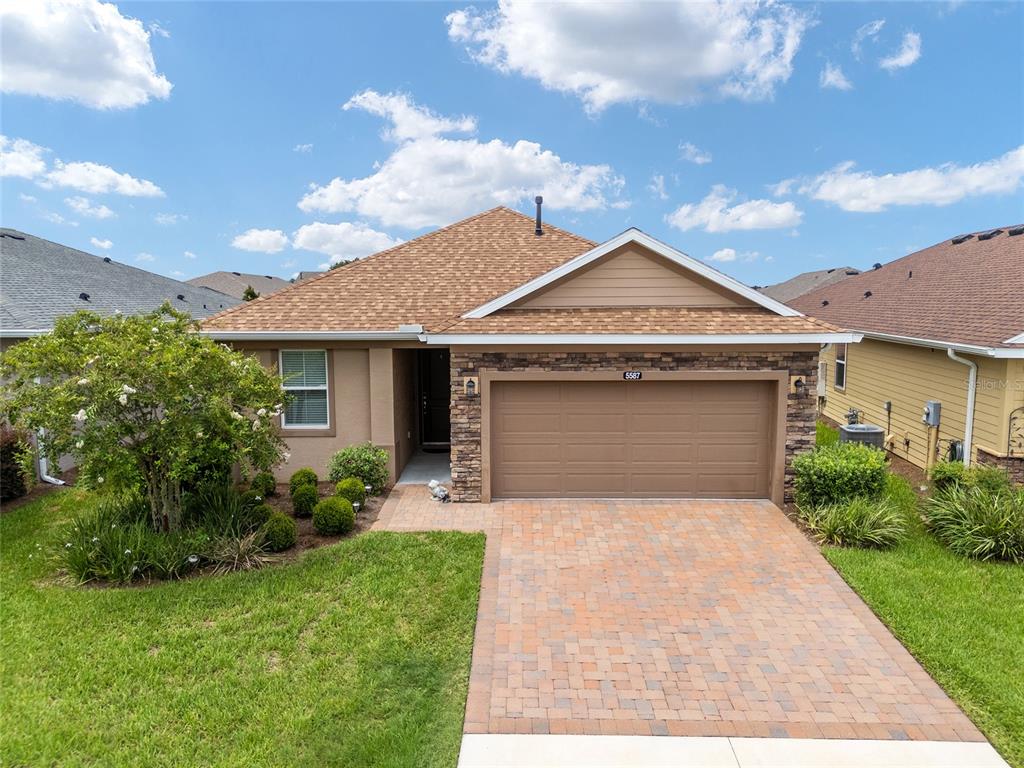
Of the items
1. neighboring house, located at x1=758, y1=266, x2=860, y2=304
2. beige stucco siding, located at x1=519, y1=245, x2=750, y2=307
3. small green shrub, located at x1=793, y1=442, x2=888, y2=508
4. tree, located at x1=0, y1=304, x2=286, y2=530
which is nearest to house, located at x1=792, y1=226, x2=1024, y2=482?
small green shrub, located at x1=793, y1=442, x2=888, y2=508

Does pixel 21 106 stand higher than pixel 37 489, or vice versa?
pixel 21 106

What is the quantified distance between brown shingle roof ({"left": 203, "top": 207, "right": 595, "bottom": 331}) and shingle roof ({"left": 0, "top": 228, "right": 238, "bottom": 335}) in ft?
14.4

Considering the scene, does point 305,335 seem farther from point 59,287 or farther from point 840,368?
point 840,368

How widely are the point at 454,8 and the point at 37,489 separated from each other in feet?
44.3

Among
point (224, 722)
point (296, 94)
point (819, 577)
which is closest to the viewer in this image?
point (224, 722)

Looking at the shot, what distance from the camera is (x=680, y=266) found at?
33.6ft

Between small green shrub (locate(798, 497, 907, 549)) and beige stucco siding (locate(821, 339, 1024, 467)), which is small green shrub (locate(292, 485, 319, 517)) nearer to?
small green shrub (locate(798, 497, 907, 549))

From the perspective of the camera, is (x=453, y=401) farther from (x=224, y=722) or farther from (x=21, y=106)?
(x=21, y=106)

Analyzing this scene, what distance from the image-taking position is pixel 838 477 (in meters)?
9.14

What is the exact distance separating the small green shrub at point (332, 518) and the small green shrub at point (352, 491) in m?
0.90

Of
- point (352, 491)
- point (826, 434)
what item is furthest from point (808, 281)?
point (352, 491)

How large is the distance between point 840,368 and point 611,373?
38.6ft

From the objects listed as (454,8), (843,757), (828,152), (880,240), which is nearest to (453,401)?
(843,757)

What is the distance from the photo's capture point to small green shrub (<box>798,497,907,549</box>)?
8.18 metres
